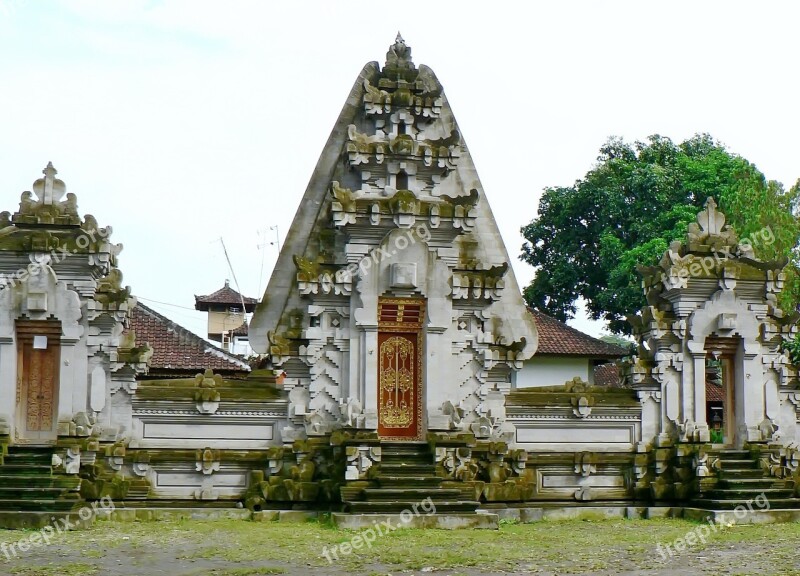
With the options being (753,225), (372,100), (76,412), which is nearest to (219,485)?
(76,412)

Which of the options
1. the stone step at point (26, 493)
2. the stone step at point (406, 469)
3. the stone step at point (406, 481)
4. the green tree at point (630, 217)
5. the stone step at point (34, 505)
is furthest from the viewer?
the green tree at point (630, 217)

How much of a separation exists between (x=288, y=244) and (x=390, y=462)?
4596 millimetres

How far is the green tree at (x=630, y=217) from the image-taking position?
3102cm

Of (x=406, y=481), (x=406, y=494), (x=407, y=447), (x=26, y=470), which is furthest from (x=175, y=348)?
(x=406, y=494)

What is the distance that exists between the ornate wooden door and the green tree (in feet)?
49.1

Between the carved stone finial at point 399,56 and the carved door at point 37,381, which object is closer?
the carved door at point 37,381

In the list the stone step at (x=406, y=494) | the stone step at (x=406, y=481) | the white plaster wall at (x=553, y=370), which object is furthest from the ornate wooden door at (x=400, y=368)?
the white plaster wall at (x=553, y=370)

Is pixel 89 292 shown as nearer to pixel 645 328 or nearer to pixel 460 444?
pixel 460 444

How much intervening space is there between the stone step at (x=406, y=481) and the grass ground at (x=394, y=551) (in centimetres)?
119

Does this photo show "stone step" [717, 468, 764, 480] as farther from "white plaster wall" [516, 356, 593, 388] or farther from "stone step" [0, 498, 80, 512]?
"white plaster wall" [516, 356, 593, 388]

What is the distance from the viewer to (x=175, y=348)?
27.2m

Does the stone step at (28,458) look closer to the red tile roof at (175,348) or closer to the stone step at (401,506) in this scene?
the stone step at (401,506)

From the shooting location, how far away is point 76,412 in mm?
17594

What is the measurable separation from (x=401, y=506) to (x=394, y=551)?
9.77 ft
